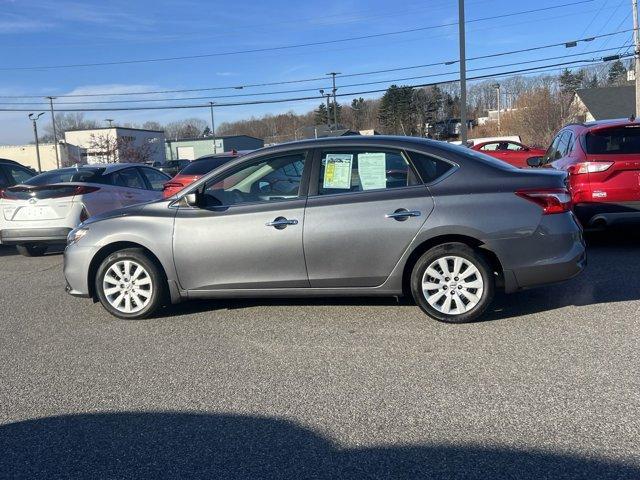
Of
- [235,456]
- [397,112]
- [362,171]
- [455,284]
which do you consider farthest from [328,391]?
[397,112]

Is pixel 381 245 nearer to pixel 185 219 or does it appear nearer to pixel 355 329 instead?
pixel 355 329

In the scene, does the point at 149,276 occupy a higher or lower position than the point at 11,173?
A: lower

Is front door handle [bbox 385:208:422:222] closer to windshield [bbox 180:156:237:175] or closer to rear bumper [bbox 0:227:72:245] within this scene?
rear bumper [bbox 0:227:72:245]

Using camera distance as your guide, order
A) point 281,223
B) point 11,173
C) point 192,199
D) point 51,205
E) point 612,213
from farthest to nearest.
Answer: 1. point 11,173
2. point 51,205
3. point 612,213
4. point 192,199
5. point 281,223

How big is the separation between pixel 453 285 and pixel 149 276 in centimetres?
285

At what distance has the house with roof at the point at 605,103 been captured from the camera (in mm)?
43547

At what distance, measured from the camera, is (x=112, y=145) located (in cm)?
5800

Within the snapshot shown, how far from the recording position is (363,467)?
3.00 m

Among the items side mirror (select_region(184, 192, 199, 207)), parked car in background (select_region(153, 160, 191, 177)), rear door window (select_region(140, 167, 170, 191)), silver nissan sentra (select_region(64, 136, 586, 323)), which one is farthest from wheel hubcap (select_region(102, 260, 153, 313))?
parked car in background (select_region(153, 160, 191, 177))

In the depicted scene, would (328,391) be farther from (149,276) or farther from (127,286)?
(127,286)

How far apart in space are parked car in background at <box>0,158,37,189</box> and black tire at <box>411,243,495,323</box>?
853 centimetres

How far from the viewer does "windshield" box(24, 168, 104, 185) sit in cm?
934

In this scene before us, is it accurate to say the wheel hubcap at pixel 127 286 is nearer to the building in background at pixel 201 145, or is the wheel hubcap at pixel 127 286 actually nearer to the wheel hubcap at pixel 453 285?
the wheel hubcap at pixel 453 285

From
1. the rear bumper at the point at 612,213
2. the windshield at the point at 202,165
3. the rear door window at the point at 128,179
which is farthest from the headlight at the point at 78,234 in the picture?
the rear bumper at the point at 612,213
